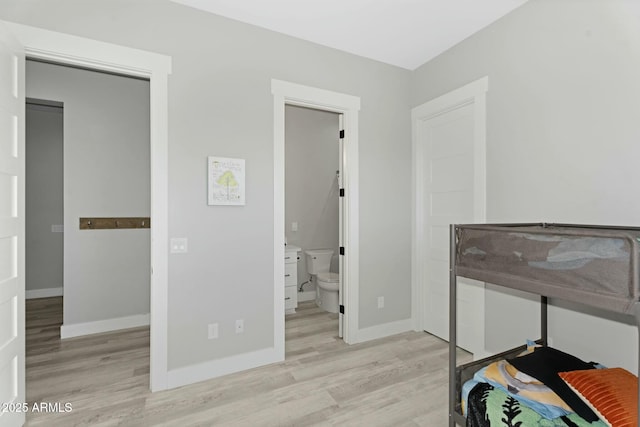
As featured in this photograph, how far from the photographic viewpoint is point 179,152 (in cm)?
235

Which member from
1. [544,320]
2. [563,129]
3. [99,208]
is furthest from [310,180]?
[544,320]

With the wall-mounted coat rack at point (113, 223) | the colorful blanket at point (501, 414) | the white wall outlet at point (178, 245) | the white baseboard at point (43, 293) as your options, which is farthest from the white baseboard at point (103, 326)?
the colorful blanket at point (501, 414)

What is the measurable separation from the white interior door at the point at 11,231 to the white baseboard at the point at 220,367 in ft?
2.75

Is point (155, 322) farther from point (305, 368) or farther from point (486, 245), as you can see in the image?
point (486, 245)

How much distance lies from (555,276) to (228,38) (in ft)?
8.61

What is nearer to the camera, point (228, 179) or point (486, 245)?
point (486, 245)

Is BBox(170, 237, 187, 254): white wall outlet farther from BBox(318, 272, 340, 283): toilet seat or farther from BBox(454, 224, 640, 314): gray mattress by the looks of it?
BBox(318, 272, 340, 283): toilet seat

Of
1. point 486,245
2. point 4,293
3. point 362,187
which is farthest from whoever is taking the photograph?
point 362,187

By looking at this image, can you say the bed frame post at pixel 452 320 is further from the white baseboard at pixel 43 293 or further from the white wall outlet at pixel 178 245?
the white baseboard at pixel 43 293

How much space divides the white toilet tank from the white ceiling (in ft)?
8.49

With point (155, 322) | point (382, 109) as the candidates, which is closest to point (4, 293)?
point (155, 322)

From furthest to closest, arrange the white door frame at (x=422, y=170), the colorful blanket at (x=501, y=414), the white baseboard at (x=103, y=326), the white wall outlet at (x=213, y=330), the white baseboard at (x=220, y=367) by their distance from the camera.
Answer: the white baseboard at (x=103, y=326) < the white door frame at (x=422, y=170) < the white wall outlet at (x=213, y=330) < the white baseboard at (x=220, y=367) < the colorful blanket at (x=501, y=414)

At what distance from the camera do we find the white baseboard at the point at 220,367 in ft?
7.65

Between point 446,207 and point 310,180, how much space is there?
7.16 ft
